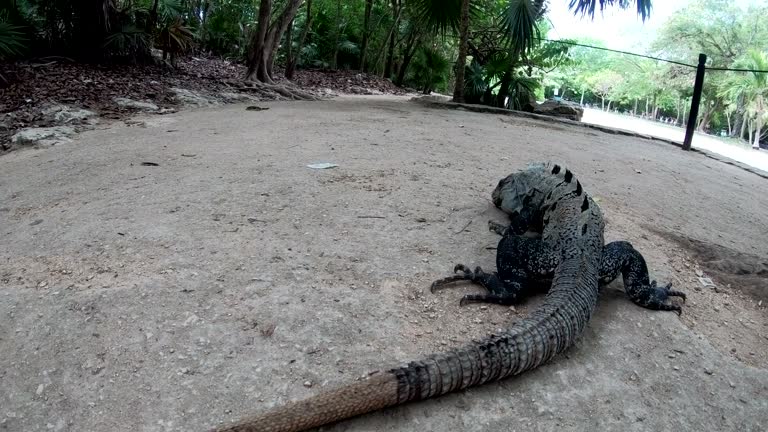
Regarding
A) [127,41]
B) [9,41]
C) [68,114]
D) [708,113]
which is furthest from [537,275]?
[708,113]

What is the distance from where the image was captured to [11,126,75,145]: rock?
6398mm

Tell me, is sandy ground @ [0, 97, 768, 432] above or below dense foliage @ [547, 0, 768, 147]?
below

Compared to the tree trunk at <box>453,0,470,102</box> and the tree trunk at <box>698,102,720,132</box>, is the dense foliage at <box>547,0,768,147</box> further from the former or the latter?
the tree trunk at <box>453,0,470,102</box>

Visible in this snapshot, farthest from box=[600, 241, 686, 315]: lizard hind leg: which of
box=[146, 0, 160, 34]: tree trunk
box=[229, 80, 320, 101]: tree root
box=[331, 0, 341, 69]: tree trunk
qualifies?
box=[331, 0, 341, 69]: tree trunk

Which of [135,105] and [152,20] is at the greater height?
[152,20]

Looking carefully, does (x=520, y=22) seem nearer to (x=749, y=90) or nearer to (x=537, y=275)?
(x=537, y=275)

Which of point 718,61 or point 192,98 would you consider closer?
point 192,98

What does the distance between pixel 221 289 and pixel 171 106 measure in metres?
7.33

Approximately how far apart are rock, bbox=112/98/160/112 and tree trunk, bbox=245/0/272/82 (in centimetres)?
346

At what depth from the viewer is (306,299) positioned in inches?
105

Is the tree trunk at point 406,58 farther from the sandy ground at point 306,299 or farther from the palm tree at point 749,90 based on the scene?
the palm tree at point 749,90

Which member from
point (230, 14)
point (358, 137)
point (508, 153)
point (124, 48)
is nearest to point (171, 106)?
point (124, 48)

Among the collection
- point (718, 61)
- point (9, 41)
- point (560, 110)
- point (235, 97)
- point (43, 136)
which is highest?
point (718, 61)

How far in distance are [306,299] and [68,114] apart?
6664 mm
